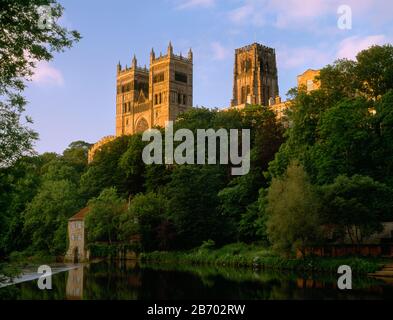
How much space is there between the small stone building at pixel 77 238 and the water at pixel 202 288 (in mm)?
25912

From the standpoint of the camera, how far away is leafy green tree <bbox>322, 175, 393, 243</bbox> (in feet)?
123

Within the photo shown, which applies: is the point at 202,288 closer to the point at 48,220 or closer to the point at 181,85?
the point at 48,220

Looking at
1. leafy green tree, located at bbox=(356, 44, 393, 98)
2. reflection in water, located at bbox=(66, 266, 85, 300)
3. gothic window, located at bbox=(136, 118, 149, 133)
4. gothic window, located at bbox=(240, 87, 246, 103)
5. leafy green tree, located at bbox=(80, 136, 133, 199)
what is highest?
gothic window, located at bbox=(240, 87, 246, 103)

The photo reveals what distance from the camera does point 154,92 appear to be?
14400 centimetres

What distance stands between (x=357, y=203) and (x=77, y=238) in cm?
3534

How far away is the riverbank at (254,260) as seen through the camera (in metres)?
36.3

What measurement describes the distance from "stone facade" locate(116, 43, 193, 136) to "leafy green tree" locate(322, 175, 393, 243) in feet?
312

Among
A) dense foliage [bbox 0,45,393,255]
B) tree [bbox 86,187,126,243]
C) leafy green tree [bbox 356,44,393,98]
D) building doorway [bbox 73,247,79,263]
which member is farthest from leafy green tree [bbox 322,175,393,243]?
building doorway [bbox 73,247,79,263]

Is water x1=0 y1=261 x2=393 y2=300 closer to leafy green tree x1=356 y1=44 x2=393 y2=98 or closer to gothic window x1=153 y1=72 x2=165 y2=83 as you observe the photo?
leafy green tree x1=356 y1=44 x2=393 y2=98

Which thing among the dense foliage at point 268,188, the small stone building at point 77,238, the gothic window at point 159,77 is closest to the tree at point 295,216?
the dense foliage at point 268,188

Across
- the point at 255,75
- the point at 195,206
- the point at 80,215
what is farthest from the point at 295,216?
the point at 255,75

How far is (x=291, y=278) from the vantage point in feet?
111
